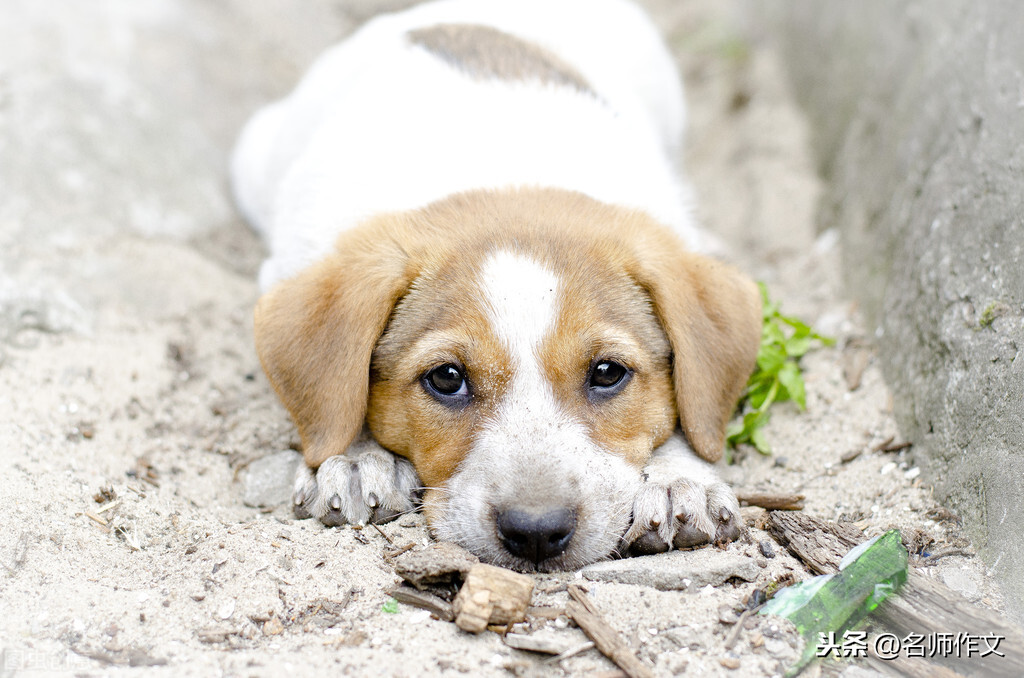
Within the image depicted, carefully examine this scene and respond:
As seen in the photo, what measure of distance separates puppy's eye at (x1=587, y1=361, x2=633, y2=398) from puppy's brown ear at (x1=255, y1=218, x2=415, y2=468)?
0.91 m

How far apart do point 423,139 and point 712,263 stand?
1.62 metres

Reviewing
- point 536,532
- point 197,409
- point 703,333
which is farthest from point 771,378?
point 197,409

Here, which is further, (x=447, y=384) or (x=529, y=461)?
(x=447, y=384)

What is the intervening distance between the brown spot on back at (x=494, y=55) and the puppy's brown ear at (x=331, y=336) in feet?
5.11

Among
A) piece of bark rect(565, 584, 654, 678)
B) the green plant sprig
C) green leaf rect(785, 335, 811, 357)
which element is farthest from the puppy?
green leaf rect(785, 335, 811, 357)

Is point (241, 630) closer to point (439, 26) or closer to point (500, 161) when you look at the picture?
point (500, 161)

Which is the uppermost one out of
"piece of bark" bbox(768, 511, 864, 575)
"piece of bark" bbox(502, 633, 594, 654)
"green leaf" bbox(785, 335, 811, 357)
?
"green leaf" bbox(785, 335, 811, 357)

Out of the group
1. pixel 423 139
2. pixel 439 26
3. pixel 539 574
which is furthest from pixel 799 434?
pixel 439 26

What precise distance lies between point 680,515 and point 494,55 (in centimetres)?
309

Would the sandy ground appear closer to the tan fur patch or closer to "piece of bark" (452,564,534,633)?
"piece of bark" (452,564,534,633)

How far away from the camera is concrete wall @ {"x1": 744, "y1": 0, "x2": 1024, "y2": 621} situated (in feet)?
11.6

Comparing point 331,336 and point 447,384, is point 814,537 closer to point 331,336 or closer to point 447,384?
point 447,384

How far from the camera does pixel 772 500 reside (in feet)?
13.0

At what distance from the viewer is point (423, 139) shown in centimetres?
480
